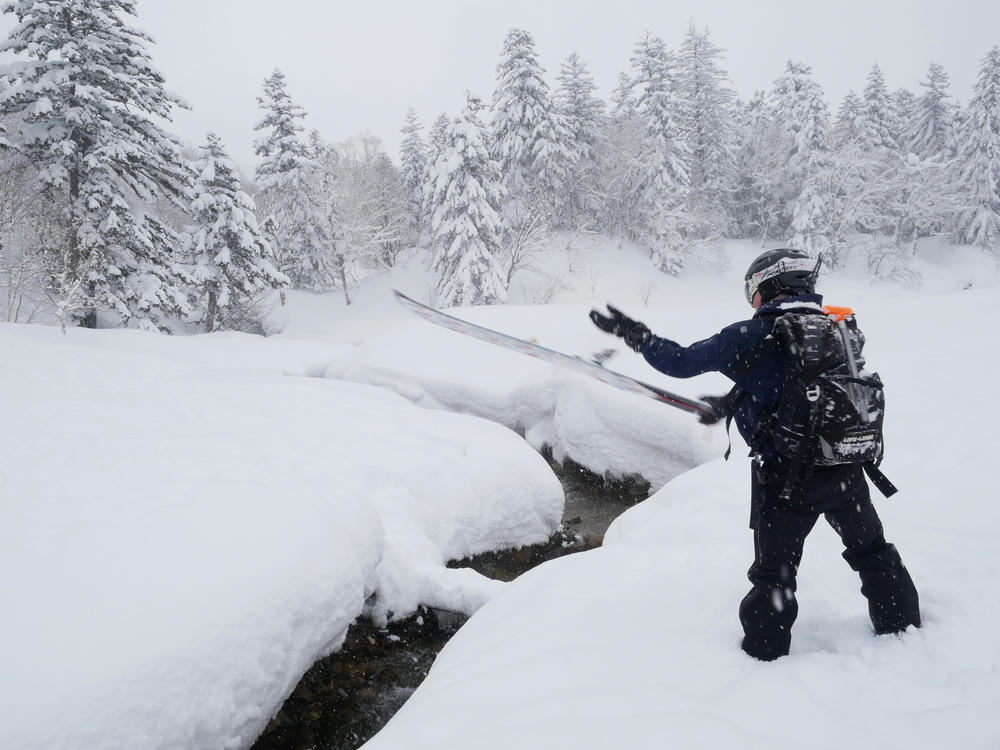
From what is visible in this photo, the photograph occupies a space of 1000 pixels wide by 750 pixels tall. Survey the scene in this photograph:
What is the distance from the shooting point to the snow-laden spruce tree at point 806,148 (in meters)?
31.7

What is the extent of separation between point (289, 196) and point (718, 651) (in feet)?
107

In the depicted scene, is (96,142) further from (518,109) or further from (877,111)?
(877,111)

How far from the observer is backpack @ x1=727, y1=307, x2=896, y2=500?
2.21m

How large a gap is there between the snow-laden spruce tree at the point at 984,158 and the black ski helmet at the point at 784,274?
145ft

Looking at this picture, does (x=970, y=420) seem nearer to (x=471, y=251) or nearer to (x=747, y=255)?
(x=471, y=251)

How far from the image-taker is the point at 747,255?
1479 inches

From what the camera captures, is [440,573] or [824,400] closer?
[824,400]

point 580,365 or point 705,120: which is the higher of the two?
point 705,120

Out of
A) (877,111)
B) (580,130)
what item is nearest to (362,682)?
(580,130)

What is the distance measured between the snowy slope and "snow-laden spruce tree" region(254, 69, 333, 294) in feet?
98.3

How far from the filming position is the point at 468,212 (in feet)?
82.4

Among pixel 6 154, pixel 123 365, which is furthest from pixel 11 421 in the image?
pixel 6 154

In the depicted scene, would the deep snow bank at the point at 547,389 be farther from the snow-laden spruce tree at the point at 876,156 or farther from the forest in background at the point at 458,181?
the snow-laden spruce tree at the point at 876,156

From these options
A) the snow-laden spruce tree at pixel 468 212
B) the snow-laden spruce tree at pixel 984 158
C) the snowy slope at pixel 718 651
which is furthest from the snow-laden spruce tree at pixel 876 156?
the snowy slope at pixel 718 651
